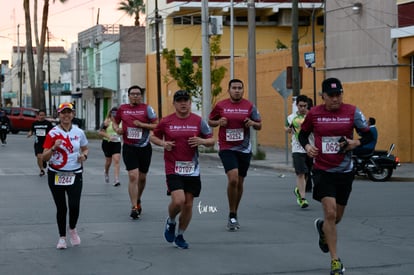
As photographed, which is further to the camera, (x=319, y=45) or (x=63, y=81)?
(x=63, y=81)

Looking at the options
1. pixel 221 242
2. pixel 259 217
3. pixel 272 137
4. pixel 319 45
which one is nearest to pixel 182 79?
pixel 272 137

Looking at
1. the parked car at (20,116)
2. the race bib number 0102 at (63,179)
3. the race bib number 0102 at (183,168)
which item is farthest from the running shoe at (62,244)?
the parked car at (20,116)

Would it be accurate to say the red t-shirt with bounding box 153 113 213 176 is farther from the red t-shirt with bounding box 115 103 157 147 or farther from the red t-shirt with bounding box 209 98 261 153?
the red t-shirt with bounding box 115 103 157 147

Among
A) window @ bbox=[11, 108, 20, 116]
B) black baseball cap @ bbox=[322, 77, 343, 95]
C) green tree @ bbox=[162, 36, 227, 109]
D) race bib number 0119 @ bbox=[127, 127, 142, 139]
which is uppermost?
green tree @ bbox=[162, 36, 227, 109]

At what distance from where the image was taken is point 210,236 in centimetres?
1153

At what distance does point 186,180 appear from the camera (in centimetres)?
1043

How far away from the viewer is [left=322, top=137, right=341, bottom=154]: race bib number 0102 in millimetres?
9062

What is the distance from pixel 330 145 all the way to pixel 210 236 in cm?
299

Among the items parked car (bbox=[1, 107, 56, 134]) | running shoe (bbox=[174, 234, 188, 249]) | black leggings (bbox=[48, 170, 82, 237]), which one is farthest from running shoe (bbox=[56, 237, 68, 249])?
parked car (bbox=[1, 107, 56, 134])

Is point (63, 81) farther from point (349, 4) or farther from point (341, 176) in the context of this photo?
point (341, 176)

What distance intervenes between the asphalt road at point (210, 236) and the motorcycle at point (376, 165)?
276cm

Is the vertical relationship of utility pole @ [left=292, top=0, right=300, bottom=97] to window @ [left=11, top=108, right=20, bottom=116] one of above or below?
above

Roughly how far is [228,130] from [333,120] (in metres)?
3.30

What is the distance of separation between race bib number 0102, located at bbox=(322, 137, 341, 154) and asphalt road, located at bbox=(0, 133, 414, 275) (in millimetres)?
1249
